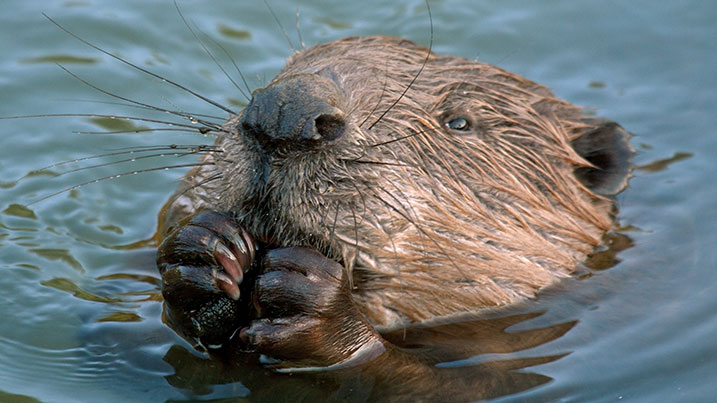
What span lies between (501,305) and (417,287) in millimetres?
419

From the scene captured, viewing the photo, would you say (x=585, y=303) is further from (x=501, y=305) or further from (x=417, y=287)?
(x=417, y=287)

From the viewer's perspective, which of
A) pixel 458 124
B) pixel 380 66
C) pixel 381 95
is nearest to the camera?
pixel 381 95

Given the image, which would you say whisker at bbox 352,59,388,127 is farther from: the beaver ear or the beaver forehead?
the beaver ear

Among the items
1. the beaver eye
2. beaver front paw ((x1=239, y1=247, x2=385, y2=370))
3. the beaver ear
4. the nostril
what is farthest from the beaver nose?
the beaver ear

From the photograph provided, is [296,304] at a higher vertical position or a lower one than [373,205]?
lower

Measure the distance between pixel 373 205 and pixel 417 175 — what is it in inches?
12.4

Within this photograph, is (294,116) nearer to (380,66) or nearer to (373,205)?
(373,205)

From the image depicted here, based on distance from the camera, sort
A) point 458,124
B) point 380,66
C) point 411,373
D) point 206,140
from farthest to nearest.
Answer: point 206,140
point 380,66
point 458,124
point 411,373

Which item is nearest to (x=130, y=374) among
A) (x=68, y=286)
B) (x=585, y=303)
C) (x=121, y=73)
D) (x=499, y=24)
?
(x=68, y=286)

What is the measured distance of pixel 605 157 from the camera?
4.16 m

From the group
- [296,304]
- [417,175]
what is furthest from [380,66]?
[296,304]

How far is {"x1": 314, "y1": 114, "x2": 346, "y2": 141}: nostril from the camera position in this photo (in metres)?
3.02

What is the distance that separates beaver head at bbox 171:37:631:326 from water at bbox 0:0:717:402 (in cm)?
31

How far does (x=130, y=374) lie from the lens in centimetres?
359
